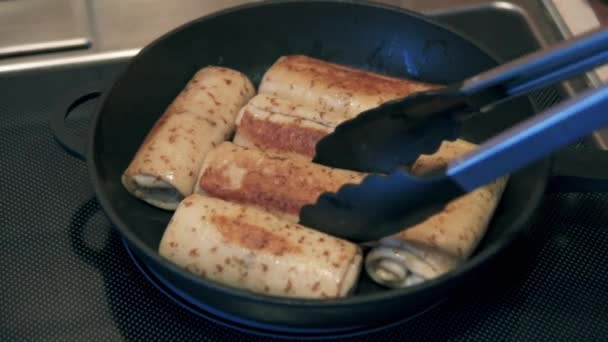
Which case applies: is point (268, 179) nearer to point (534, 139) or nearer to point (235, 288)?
point (235, 288)

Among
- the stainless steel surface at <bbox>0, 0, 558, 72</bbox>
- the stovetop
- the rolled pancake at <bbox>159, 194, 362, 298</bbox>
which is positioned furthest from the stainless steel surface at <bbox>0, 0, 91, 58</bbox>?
the rolled pancake at <bbox>159, 194, 362, 298</bbox>

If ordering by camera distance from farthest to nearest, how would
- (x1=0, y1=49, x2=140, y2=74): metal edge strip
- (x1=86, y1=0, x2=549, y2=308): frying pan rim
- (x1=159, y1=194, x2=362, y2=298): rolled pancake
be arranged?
(x1=0, y1=49, x2=140, y2=74): metal edge strip
(x1=159, y1=194, x2=362, y2=298): rolled pancake
(x1=86, y1=0, x2=549, y2=308): frying pan rim

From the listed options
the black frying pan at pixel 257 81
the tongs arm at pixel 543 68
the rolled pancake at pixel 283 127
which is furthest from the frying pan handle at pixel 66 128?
the tongs arm at pixel 543 68

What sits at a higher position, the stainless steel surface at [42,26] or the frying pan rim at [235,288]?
the stainless steel surface at [42,26]

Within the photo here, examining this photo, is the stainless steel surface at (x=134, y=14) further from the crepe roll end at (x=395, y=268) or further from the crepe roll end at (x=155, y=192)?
the crepe roll end at (x=395, y=268)

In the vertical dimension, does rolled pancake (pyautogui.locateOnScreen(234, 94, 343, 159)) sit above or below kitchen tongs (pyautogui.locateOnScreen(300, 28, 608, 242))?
below

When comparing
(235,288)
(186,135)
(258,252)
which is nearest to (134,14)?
(186,135)

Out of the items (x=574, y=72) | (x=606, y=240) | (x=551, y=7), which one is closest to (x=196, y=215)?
(x=574, y=72)

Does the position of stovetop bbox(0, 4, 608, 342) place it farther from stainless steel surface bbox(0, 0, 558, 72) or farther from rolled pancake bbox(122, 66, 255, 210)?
stainless steel surface bbox(0, 0, 558, 72)
